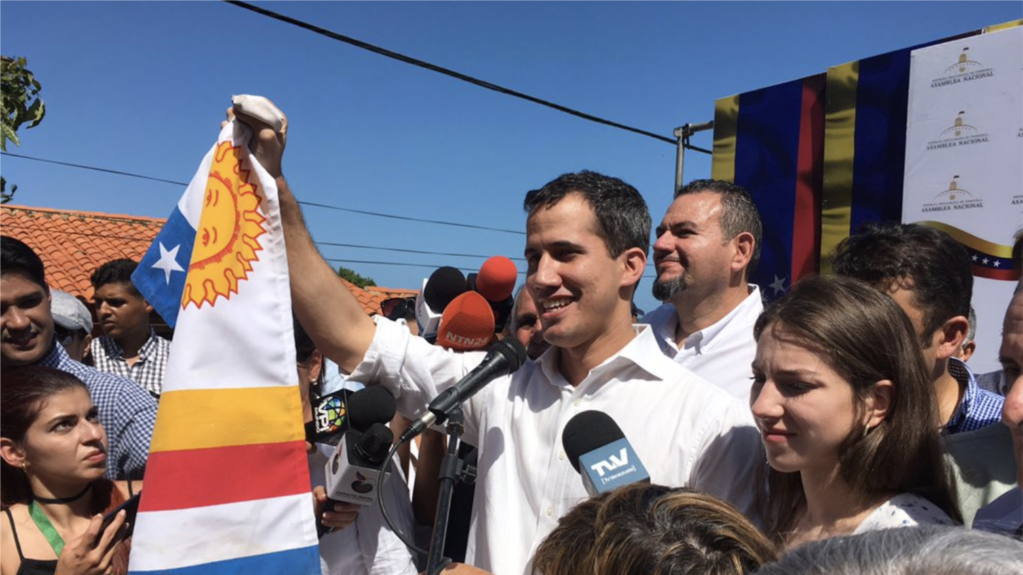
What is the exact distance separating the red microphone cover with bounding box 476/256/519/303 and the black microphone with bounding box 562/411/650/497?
1575mm

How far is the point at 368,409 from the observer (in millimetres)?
1872

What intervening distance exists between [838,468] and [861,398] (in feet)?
0.51

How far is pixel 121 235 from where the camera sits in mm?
14828

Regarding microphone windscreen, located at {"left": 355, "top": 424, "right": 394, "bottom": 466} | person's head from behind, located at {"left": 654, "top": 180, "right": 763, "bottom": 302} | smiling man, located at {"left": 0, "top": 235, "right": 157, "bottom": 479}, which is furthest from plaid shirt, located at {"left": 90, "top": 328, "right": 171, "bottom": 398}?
microphone windscreen, located at {"left": 355, "top": 424, "right": 394, "bottom": 466}

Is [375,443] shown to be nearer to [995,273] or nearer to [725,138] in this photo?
[995,273]

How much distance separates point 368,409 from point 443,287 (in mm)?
1346

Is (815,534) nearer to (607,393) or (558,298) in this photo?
(607,393)

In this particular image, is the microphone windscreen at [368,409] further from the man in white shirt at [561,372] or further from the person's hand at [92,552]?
the person's hand at [92,552]

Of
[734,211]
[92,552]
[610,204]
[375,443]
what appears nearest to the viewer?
[375,443]

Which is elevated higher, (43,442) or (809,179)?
(809,179)

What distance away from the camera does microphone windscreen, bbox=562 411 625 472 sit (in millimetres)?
1597

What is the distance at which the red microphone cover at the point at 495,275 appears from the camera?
10.4 ft

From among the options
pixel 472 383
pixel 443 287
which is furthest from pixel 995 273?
pixel 472 383

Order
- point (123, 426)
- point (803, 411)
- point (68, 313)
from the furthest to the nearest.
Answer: point (68, 313)
point (123, 426)
point (803, 411)
